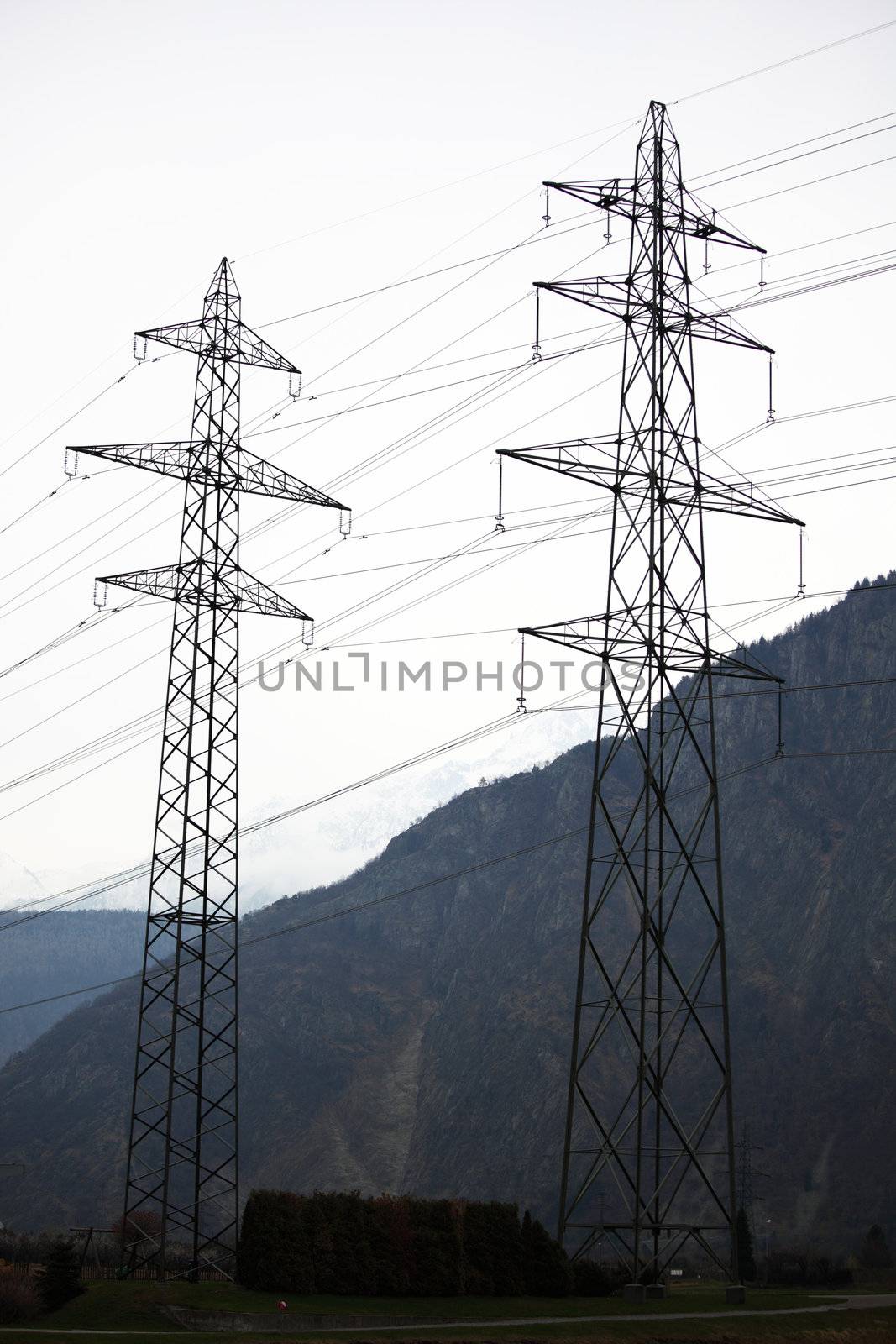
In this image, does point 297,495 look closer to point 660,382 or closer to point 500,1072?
point 660,382

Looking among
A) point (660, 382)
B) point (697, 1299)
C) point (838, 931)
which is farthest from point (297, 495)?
point (838, 931)

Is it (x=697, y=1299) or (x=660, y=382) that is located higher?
(x=660, y=382)

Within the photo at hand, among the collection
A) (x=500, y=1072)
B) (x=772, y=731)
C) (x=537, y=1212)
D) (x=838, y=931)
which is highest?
(x=772, y=731)

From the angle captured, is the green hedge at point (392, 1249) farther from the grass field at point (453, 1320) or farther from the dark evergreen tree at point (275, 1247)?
the grass field at point (453, 1320)

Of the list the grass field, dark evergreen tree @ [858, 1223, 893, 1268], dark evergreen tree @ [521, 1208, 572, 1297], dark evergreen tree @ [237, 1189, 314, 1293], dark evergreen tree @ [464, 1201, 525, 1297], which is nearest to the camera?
the grass field

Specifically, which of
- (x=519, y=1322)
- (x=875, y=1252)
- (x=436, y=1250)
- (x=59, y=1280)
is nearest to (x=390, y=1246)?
(x=436, y=1250)

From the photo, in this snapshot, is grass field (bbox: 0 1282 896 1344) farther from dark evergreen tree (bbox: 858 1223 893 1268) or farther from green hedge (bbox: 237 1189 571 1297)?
dark evergreen tree (bbox: 858 1223 893 1268)

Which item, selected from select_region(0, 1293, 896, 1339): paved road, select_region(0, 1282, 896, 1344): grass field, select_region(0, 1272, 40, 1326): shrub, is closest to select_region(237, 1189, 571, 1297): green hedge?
select_region(0, 1282, 896, 1344): grass field
